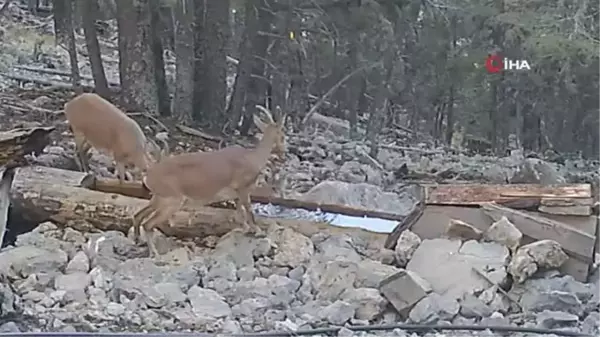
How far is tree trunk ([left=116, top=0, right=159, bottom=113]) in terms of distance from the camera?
8.69 metres

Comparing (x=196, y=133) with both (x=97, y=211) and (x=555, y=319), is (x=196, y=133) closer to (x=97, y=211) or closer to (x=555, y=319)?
(x=97, y=211)

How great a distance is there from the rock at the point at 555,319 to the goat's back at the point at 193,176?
5.96ft

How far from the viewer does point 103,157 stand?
263 inches

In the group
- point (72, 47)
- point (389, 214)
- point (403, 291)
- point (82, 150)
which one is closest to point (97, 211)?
point (82, 150)

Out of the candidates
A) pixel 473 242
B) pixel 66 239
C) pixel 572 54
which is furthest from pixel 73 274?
pixel 572 54

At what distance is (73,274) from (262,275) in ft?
3.07

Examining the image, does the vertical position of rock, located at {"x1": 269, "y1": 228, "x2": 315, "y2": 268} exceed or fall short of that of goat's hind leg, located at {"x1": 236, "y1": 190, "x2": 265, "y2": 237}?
it falls short

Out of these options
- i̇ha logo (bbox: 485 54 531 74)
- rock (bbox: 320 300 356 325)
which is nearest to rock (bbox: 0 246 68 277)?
rock (bbox: 320 300 356 325)

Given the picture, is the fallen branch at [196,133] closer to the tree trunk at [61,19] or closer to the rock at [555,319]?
the tree trunk at [61,19]

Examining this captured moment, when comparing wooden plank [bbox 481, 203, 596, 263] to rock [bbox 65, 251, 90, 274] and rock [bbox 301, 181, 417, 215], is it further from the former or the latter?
rock [bbox 65, 251, 90, 274]

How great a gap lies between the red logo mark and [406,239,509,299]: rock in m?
4.51

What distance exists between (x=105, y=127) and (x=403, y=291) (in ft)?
8.90

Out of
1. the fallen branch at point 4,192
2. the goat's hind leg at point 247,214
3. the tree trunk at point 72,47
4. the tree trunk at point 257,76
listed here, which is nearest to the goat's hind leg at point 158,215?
the goat's hind leg at point 247,214

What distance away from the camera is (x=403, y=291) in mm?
4062
